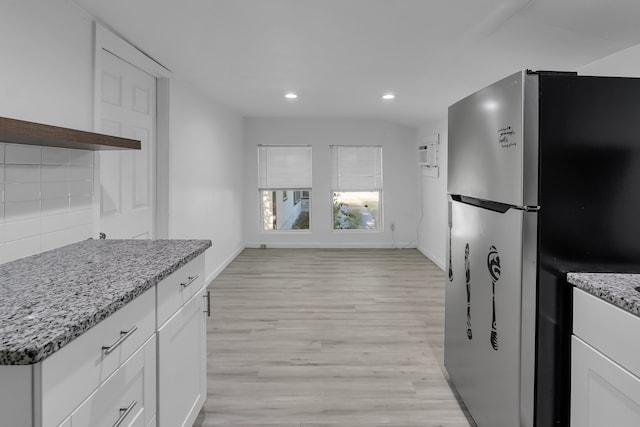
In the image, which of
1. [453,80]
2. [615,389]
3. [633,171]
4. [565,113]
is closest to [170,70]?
[453,80]

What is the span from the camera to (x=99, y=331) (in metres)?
1.09

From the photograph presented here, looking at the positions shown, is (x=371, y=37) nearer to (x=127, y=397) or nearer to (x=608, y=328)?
(x=608, y=328)

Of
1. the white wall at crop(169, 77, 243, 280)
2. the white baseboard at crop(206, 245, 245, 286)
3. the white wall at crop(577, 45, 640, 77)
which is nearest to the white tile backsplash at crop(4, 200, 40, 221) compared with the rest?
the white wall at crop(169, 77, 243, 280)

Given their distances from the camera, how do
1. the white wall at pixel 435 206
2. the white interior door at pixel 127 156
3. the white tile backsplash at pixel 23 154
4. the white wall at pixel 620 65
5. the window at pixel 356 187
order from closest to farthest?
the white tile backsplash at pixel 23 154
the white wall at pixel 620 65
the white interior door at pixel 127 156
the white wall at pixel 435 206
the window at pixel 356 187

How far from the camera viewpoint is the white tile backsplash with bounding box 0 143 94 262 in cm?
174

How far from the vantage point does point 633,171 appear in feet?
4.99

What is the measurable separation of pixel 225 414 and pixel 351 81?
313 centimetres

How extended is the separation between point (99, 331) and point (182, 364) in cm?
72

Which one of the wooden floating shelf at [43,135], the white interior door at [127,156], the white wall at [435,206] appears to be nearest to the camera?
the wooden floating shelf at [43,135]

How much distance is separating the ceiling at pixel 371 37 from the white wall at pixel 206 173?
41cm

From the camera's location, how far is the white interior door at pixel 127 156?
8.75 feet

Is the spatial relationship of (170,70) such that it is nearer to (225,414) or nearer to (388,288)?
(225,414)

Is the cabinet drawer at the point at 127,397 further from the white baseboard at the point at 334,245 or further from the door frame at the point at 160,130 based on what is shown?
the white baseboard at the point at 334,245

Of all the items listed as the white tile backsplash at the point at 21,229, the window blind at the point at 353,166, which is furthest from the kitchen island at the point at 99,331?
the window blind at the point at 353,166
